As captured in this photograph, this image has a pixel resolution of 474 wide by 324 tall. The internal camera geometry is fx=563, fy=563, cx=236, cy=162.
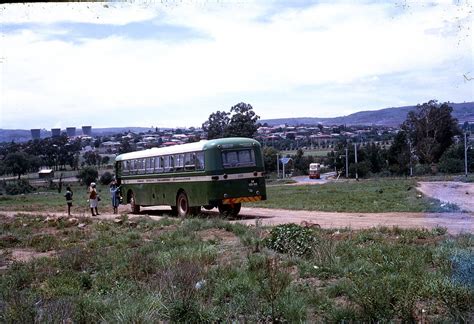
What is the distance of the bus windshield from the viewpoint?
1986 centimetres

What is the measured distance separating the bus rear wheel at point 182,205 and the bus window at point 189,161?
113 centimetres

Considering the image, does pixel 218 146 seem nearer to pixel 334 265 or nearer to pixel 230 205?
pixel 230 205

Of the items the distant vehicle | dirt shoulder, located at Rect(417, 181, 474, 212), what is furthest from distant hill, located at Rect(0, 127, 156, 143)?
the distant vehicle

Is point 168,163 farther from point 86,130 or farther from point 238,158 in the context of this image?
point 86,130

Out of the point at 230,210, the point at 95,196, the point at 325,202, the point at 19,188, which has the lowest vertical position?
the point at 325,202

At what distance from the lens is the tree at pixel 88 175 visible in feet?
74.1

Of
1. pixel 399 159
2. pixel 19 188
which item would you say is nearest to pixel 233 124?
pixel 19 188

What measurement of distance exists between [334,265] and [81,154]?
1146 cm

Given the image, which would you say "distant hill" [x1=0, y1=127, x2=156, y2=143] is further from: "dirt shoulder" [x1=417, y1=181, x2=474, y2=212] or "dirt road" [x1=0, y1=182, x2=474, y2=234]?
"dirt shoulder" [x1=417, y1=181, x2=474, y2=212]

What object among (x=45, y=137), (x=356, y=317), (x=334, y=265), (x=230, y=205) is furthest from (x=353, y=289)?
(x=230, y=205)

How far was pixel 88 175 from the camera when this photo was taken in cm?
2355

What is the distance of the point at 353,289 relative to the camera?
22.3 ft

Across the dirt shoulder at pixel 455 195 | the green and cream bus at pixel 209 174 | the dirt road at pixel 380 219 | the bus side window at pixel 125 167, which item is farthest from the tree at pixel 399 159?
the green and cream bus at pixel 209 174

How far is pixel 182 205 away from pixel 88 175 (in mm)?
4640
